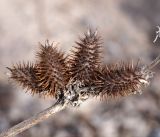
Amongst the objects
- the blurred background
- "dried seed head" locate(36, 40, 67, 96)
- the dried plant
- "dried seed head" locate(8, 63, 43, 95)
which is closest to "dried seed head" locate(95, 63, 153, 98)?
the dried plant

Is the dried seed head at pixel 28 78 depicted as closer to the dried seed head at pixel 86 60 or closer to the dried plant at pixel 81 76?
the dried plant at pixel 81 76

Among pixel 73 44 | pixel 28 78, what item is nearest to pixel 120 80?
pixel 28 78

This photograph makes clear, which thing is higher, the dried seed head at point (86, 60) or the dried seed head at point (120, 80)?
the dried seed head at point (86, 60)

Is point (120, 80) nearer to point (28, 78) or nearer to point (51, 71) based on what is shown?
point (51, 71)

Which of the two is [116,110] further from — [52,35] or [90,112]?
[52,35]

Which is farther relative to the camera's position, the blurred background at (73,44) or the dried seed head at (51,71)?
the blurred background at (73,44)

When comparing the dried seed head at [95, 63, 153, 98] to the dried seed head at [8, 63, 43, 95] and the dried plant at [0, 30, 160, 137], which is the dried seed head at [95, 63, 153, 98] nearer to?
the dried plant at [0, 30, 160, 137]

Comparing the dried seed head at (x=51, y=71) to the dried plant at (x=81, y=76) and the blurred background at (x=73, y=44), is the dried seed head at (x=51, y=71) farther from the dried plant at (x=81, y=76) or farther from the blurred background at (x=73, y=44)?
the blurred background at (x=73, y=44)

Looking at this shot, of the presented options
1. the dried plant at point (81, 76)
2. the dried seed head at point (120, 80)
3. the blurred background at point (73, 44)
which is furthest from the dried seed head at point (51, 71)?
the blurred background at point (73, 44)
